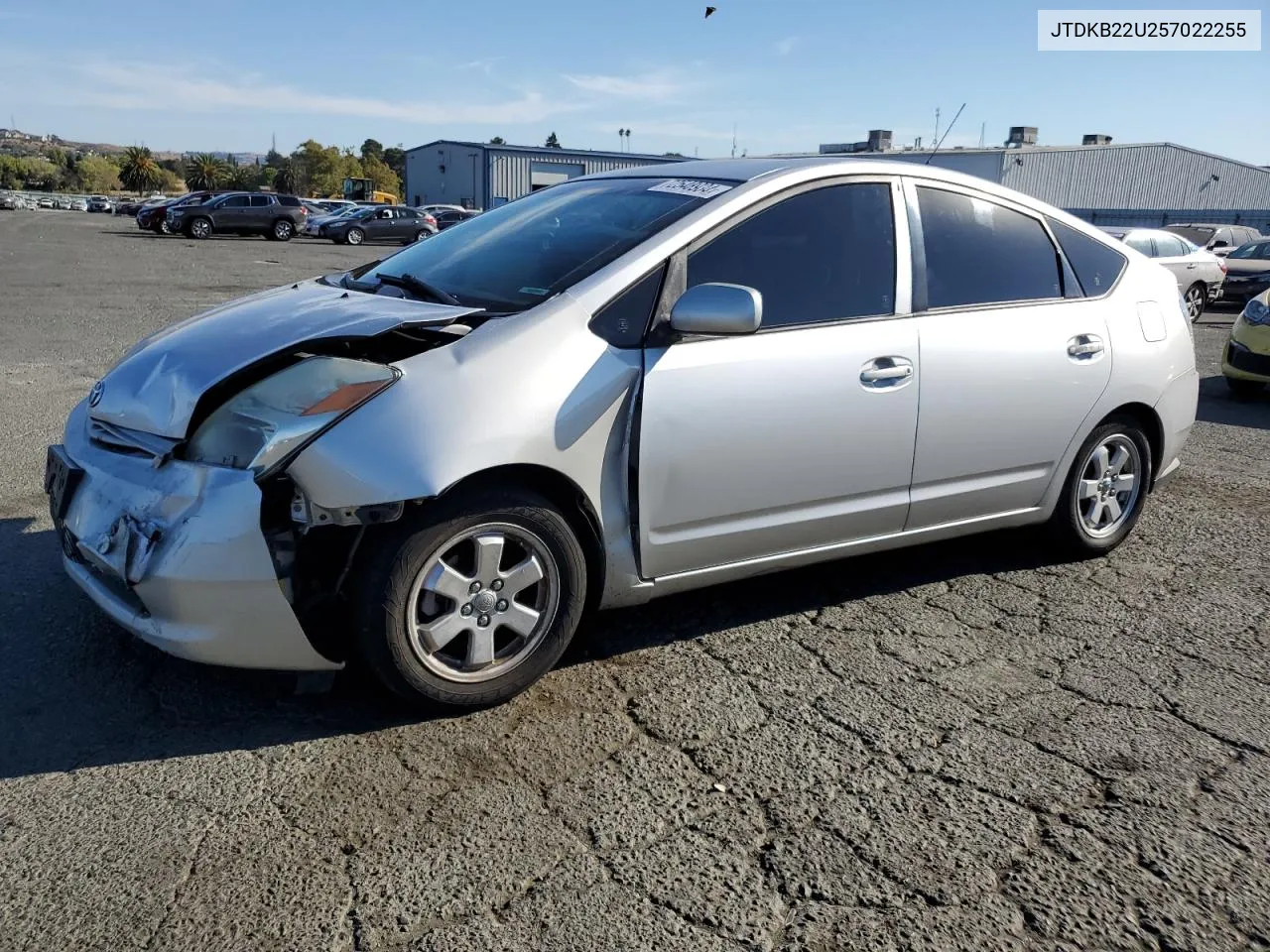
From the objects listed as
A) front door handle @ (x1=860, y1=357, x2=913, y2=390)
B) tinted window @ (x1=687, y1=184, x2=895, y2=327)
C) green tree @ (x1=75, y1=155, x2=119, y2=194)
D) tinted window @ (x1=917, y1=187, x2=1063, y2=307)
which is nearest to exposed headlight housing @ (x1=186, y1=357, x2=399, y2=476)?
tinted window @ (x1=687, y1=184, x2=895, y2=327)

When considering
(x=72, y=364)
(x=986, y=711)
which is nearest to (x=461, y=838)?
(x=986, y=711)

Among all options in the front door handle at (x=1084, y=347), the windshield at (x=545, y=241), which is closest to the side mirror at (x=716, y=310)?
the windshield at (x=545, y=241)

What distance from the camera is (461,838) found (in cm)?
254

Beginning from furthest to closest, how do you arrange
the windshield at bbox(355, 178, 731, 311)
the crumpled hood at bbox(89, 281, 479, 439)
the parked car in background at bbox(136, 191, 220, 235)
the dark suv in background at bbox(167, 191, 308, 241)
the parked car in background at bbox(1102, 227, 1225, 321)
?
1. the parked car in background at bbox(136, 191, 220, 235)
2. the dark suv in background at bbox(167, 191, 308, 241)
3. the parked car in background at bbox(1102, 227, 1225, 321)
4. the windshield at bbox(355, 178, 731, 311)
5. the crumpled hood at bbox(89, 281, 479, 439)

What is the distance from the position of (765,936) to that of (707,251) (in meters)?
2.16

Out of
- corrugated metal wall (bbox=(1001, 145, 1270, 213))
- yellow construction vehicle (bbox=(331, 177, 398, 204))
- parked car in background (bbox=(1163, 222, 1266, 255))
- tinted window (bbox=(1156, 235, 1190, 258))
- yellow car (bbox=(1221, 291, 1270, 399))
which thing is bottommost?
yellow car (bbox=(1221, 291, 1270, 399))

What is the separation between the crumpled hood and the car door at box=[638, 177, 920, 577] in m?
0.80

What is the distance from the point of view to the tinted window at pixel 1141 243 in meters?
14.9

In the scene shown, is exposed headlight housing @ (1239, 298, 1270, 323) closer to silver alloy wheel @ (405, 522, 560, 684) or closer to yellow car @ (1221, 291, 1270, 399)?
yellow car @ (1221, 291, 1270, 399)

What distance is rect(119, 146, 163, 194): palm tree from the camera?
11306cm

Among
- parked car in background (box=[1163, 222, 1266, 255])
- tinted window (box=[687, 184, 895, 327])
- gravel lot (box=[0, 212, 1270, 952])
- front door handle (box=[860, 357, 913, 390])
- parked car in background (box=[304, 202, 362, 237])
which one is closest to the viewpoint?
gravel lot (box=[0, 212, 1270, 952])

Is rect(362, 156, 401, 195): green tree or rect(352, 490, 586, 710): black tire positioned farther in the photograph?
rect(362, 156, 401, 195): green tree

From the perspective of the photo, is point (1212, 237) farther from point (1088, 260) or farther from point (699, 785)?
point (699, 785)

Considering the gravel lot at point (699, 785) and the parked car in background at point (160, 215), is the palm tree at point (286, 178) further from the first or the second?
the gravel lot at point (699, 785)
